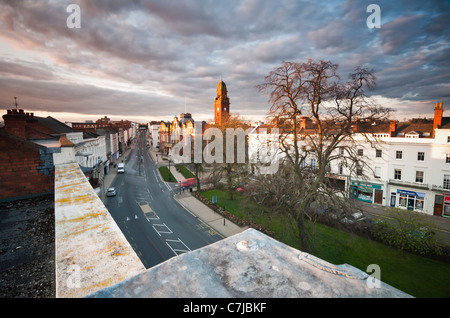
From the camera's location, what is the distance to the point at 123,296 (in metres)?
1.65

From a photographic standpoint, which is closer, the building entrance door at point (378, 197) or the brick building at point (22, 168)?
the brick building at point (22, 168)

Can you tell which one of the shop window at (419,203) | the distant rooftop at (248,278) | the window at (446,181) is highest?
the distant rooftop at (248,278)

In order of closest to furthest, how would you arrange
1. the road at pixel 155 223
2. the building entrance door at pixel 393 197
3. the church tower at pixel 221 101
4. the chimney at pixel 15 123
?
the road at pixel 155 223, the chimney at pixel 15 123, the building entrance door at pixel 393 197, the church tower at pixel 221 101

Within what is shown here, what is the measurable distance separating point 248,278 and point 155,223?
70.8 ft

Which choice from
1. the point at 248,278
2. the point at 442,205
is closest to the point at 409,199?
the point at 442,205

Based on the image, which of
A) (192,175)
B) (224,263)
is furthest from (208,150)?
(224,263)

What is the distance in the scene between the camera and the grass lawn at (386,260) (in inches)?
490

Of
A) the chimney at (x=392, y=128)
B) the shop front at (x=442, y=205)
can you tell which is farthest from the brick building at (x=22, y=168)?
the chimney at (x=392, y=128)

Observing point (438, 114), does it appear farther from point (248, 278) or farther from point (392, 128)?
point (248, 278)

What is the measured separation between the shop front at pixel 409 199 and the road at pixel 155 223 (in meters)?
23.2

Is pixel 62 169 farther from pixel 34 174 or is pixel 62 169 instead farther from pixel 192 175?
pixel 192 175

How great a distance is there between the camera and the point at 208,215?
942 inches

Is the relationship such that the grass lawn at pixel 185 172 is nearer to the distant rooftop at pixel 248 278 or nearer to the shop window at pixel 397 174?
the shop window at pixel 397 174

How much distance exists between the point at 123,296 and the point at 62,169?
7.05 meters
